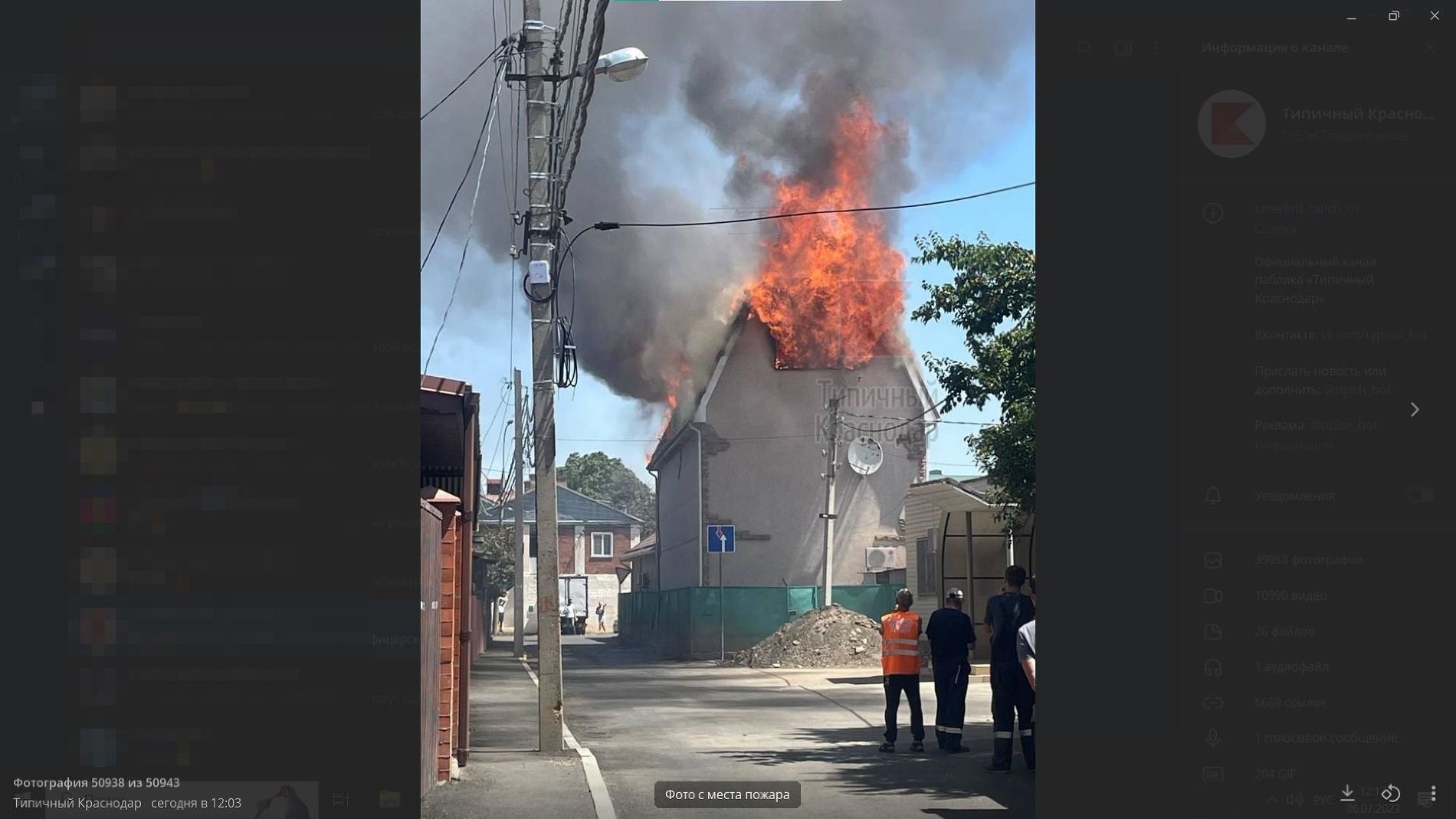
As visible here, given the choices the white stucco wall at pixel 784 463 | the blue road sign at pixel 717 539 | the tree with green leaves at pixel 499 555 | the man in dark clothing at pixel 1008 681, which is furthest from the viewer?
the tree with green leaves at pixel 499 555

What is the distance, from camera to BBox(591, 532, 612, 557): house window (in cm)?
8856

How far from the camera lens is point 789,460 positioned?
42.0 m

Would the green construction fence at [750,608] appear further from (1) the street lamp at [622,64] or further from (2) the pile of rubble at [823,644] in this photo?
(1) the street lamp at [622,64]

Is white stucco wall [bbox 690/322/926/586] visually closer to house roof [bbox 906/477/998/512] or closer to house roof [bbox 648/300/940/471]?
house roof [bbox 648/300/940/471]

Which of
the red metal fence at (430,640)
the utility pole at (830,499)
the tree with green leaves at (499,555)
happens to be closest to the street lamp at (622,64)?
the red metal fence at (430,640)

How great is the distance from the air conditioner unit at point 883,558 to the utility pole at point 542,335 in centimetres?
2496

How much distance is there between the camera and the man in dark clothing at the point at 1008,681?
13086 mm

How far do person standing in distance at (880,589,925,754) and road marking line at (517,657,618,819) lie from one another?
3061 millimetres

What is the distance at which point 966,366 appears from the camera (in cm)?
1505

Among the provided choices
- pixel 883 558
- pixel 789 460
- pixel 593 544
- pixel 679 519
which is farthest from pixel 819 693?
pixel 593 544

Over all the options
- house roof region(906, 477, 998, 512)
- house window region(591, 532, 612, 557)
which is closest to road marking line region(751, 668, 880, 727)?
house roof region(906, 477, 998, 512)

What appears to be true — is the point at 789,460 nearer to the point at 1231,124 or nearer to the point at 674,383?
the point at 674,383
